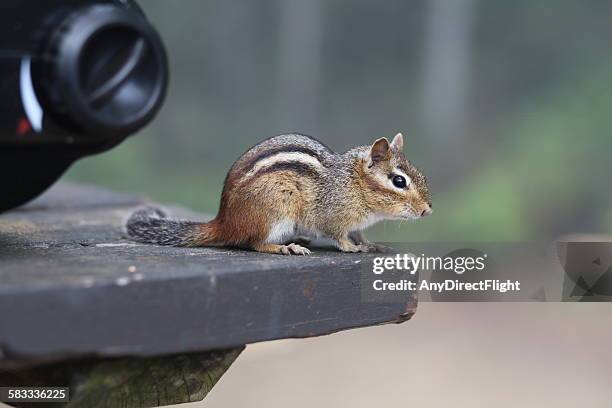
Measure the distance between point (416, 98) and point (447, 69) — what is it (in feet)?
2.34

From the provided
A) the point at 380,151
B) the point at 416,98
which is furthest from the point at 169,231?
the point at 416,98

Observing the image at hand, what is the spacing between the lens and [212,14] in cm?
1172

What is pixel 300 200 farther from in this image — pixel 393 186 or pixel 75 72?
pixel 75 72

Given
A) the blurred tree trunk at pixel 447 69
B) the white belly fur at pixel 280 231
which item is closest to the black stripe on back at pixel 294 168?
the white belly fur at pixel 280 231

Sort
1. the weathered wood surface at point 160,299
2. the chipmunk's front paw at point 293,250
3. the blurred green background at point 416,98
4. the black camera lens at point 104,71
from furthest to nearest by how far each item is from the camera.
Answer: the blurred green background at point 416,98 < the chipmunk's front paw at point 293,250 < the black camera lens at point 104,71 < the weathered wood surface at point 160,299

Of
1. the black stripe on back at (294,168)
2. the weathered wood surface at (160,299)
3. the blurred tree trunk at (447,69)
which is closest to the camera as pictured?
the weathered wood surface at (160,299)

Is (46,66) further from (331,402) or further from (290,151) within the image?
(331,402)

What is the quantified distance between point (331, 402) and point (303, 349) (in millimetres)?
813

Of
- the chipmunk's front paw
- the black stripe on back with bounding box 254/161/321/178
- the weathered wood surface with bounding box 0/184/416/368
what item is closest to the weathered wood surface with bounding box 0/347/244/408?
the weathered wood surface with bounding box 0/184/416/368

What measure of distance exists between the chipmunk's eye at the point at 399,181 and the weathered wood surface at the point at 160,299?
520 millimetres

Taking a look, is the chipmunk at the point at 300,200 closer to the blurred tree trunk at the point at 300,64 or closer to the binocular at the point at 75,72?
the binocular at the point at 75,72

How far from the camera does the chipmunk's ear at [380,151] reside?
2574 mm

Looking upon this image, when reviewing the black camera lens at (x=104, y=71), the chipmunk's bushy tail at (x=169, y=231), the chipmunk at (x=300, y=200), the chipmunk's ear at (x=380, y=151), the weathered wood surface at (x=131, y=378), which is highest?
the chipmunk's ear at (x=380, y=151)

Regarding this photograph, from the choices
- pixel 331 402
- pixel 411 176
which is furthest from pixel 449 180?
pixel 411 176
